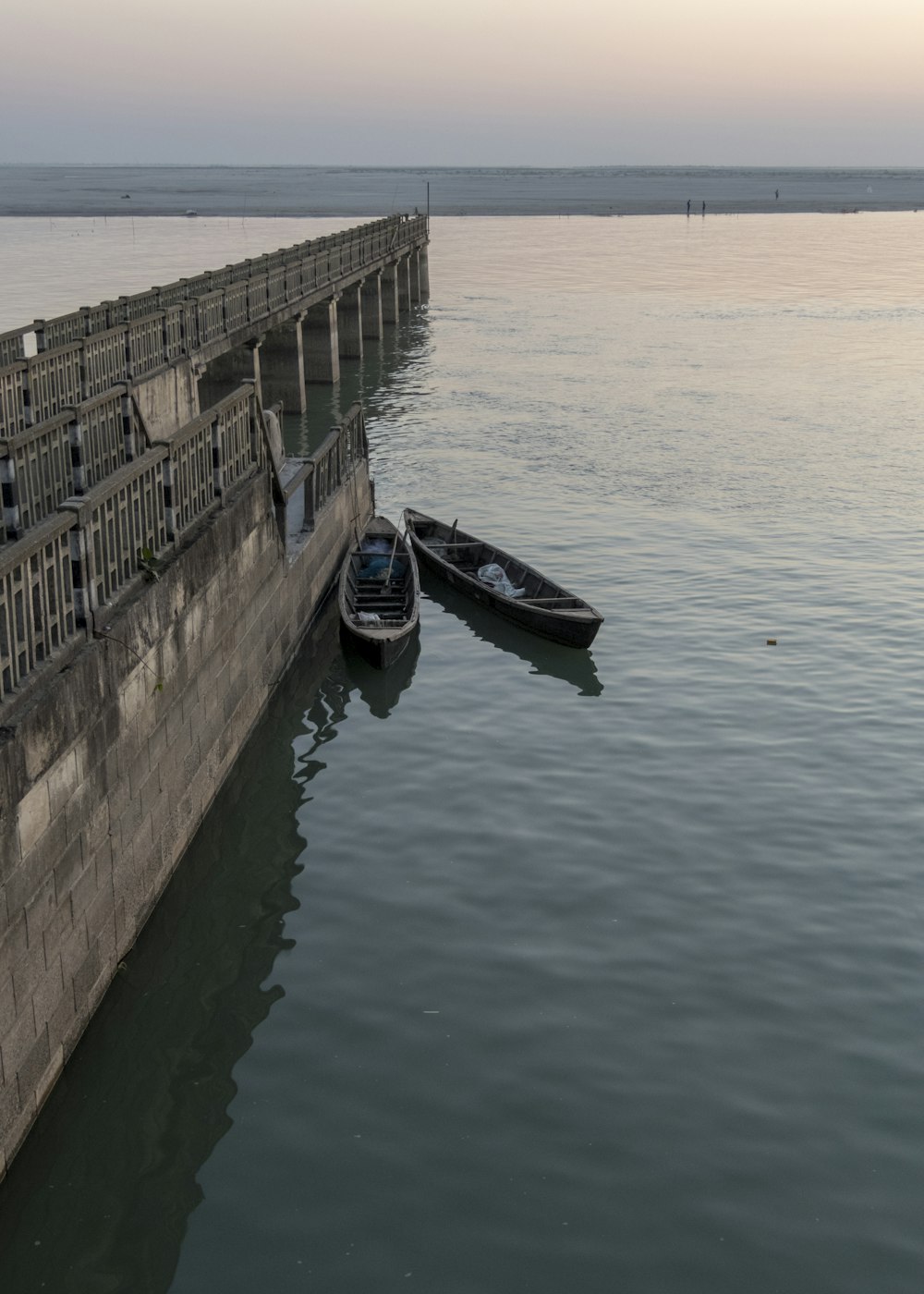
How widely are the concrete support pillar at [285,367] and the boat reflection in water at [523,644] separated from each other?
1917cm

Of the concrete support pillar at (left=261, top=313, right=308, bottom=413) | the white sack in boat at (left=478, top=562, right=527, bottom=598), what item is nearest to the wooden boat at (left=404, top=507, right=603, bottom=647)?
the white sack in boat at (left=478, top=562, right=527, bottom=598)

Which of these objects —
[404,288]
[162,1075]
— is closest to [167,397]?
[162,1075]

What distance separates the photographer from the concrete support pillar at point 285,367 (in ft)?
140

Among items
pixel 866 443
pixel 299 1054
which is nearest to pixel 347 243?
pixel 866 443

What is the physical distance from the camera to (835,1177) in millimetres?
10156

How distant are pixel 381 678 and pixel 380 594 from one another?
2858 millimetres

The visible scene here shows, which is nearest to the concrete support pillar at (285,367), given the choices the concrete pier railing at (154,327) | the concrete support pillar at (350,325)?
the concrete pier railing at (154,327)

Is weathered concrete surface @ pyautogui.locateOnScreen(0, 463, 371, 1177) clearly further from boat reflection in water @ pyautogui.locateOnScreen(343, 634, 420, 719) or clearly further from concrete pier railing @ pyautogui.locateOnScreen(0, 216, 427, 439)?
concrete pier railing @ pyautogui.locateOnScreen(0, 216, 427, 439)

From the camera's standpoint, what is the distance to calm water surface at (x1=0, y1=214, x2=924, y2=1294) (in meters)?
9.69

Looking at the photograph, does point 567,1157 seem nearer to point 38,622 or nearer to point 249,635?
point 38,622

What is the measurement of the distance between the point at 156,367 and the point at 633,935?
1747cm

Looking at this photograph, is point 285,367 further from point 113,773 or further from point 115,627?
point 113,773

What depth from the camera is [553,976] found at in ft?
42.1

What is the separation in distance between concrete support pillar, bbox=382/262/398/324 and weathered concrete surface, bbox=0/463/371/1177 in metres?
48.2
